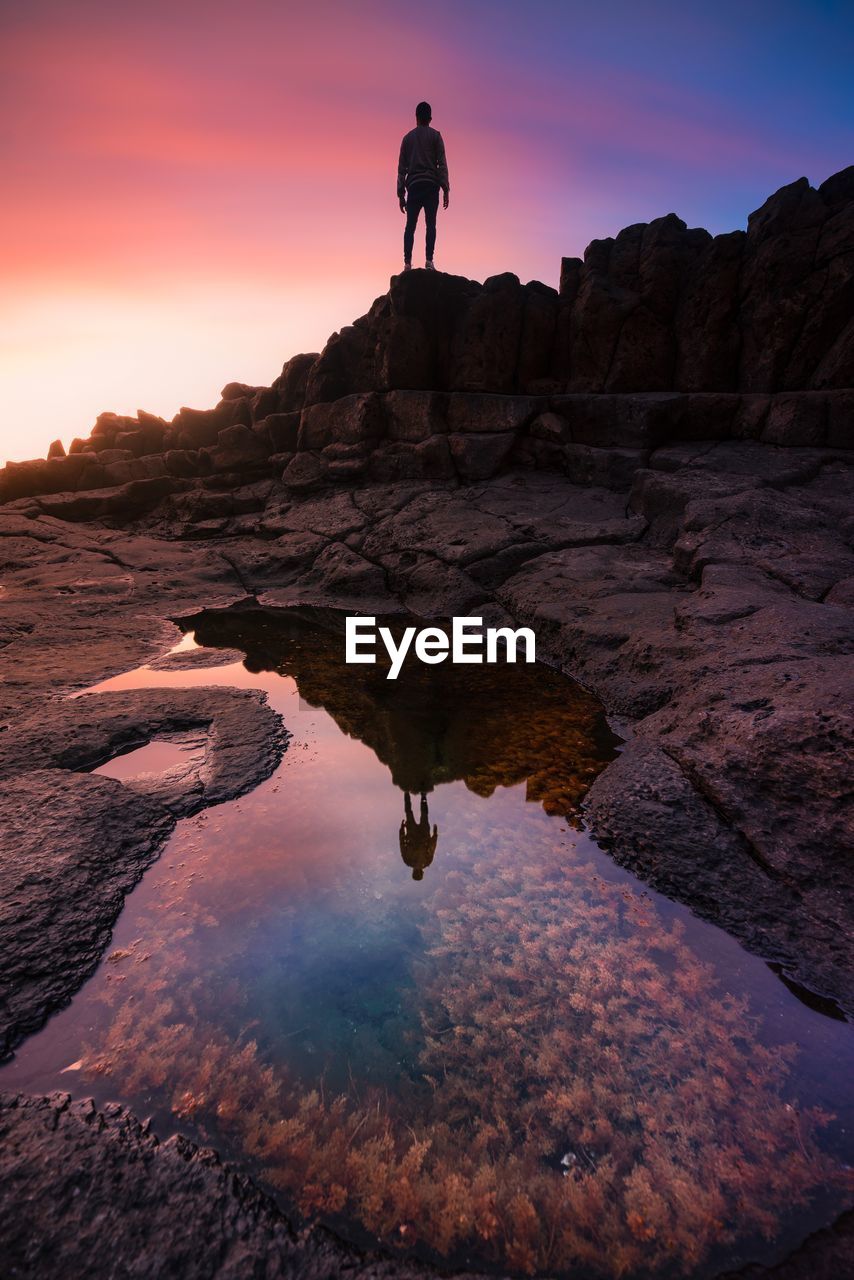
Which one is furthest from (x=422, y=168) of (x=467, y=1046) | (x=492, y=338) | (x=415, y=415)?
(x=467, y=1046)

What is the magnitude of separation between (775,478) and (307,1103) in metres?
8.99

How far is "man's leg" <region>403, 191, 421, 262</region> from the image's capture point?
11.0 meters

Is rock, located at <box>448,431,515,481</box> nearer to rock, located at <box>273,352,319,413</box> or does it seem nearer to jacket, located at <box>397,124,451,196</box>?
jacket, located at <box>397,124,451,196</box>

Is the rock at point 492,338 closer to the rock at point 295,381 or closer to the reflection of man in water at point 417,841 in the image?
the rock at point 295,381

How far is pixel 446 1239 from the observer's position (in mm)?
1689

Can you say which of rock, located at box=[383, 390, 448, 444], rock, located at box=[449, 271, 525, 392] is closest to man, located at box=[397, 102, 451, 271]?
rock, located at box=[449, 271, 525, 392]

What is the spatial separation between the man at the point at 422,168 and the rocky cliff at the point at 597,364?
124 centimetres

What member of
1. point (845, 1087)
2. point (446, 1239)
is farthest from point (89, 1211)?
point (845, 1087)

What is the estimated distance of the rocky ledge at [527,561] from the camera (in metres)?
2.80

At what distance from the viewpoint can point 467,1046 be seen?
7.38 ft

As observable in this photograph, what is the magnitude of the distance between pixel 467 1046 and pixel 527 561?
6.78 metres

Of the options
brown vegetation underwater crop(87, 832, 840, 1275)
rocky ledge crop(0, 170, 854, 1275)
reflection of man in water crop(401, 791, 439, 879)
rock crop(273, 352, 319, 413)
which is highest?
rock crop(273, 352, 319, 413)

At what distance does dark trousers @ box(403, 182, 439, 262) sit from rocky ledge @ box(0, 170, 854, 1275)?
73cm

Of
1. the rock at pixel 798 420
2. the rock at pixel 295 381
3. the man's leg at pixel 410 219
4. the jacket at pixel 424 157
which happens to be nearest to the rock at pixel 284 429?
the rock at pixel 295 381
